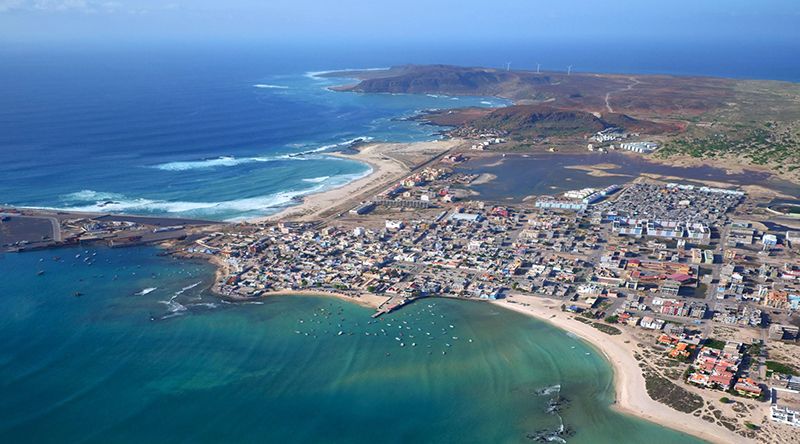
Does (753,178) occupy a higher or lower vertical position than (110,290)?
higher

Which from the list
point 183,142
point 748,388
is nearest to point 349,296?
point 748,388

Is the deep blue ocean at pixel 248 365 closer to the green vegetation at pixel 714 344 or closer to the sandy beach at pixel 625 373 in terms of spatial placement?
the sandy beach at pixel 625 373

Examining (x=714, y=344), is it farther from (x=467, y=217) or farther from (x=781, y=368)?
(x=467, y=217)

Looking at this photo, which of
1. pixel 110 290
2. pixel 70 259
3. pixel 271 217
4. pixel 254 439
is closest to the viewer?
pixel 254 439

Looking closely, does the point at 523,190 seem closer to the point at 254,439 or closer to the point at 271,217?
the point at 271,217

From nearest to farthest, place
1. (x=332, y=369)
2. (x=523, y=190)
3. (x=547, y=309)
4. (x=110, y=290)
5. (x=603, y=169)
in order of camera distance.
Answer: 1. (x=332, y=369)
2. (x=547, y=309)
3. (x=110, y=290)
4. (x=523, y=190)
5. (x=603, y=169)

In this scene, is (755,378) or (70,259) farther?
(70,259)

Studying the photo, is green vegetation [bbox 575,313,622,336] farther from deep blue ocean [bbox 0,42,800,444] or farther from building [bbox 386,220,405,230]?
building [bbox 386,220,405,230]

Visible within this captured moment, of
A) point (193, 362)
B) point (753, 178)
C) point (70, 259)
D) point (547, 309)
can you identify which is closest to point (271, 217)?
point (70, 259)
